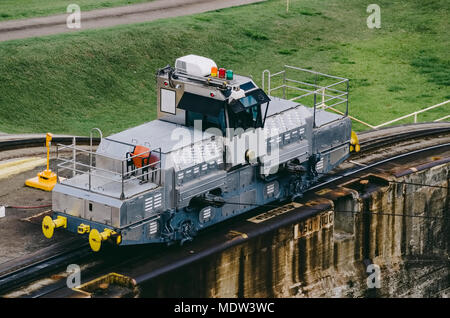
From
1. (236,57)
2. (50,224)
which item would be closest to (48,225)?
(50,224)

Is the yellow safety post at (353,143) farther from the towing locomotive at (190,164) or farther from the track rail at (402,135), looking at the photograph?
the track rail at (402,135)

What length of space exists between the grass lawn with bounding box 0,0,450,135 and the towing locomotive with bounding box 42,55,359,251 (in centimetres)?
1746

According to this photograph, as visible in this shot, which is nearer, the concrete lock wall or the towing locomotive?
the towing locomotive

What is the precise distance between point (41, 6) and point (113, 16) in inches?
181

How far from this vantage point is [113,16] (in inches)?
2184

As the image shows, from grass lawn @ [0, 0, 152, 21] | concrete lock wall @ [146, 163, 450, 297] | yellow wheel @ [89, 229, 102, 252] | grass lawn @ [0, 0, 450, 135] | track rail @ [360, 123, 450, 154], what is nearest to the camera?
yellow wheel @ [89, 229, 102, 252]

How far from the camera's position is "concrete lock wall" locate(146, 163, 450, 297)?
2620 centimetres

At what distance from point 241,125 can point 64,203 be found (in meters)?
5.29

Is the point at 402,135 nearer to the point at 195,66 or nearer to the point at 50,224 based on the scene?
the point at 195,66

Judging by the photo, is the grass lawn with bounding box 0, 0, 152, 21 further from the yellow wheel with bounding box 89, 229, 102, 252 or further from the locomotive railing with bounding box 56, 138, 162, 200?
the yellow wheel with bounding box 89, 229, 102, 252

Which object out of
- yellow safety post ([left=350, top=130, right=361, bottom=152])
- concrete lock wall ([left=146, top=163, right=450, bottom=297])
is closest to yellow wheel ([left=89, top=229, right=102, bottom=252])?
concrete lock wall ([left=146, top=163, right=450, bottom=297])

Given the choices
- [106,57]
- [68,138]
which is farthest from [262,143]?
[106,57]

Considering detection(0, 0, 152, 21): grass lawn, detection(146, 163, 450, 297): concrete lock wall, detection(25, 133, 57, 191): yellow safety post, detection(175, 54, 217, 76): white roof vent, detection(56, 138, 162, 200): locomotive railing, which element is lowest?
detection(146, 163, 450, 297): concrete lock wall

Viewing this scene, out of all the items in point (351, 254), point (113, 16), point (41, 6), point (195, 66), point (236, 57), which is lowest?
point (351, 254)
